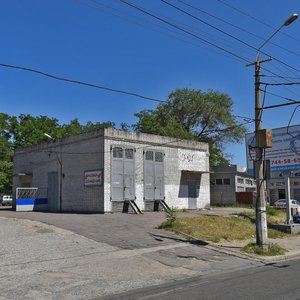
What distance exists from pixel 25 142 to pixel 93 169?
118 ft

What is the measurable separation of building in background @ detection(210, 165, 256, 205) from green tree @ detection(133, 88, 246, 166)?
260 cm

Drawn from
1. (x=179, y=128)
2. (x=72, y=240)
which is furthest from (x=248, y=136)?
(x=179, y=128)

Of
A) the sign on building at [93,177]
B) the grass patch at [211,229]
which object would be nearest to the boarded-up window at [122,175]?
the sign on building at [93,177]

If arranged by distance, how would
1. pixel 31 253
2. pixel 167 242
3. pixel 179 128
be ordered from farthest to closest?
pixel 179 128
pixel 167 242
pixel 31 253

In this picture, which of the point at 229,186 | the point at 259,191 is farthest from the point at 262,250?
the point at 229,186

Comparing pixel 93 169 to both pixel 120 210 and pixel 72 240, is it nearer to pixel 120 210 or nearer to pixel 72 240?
pixel 120 210

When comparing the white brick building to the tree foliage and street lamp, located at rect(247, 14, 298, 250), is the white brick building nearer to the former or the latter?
street lamp, located at rect(247, 14, 298, 250)

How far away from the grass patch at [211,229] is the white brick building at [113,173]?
707 centimetres

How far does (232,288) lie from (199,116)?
45.0m

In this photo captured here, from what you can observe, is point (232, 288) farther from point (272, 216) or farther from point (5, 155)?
point (5, 155)

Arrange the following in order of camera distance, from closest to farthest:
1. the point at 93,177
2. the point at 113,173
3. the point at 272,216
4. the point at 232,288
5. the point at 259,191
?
the point at 232,288, the point at 259,191, the point at 113,173, the point at 93,177, the point at 272,216

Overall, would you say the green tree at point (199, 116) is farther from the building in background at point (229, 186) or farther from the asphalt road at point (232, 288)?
the asphalt road at point (232, 288)

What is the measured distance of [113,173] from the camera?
26.8 m

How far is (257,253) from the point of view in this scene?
16078 mm
